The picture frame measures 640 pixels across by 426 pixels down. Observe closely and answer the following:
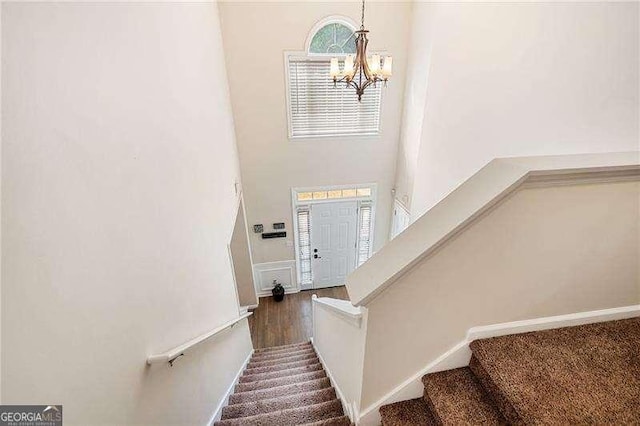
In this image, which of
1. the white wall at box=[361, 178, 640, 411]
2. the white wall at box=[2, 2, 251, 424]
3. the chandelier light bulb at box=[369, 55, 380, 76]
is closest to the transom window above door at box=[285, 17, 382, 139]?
the chandelier light bulb at box=[369, 55, 380, 76]

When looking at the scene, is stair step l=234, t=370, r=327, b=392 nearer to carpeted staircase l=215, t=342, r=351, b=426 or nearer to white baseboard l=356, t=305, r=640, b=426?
carpeted staircase l=215, t=342, r=351, b=426

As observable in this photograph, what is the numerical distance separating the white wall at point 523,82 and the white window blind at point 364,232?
5.77 ft

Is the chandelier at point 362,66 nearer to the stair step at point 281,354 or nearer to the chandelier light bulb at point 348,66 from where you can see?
the chandelier light bulb at point 348,66

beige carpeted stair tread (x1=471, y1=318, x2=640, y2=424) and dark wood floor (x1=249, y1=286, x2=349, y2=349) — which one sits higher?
beige carpeted stair tread (x1=471, y1=318, x2=640, y2=424)

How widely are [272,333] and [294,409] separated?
3326 mm

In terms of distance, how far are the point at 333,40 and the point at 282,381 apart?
4.45 m

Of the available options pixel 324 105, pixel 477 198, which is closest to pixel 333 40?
pixel 324 105

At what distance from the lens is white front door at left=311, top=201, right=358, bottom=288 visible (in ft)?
19.1

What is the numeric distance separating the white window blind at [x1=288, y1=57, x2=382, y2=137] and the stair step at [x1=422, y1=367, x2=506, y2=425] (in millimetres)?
4254

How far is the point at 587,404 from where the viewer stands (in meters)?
1.17

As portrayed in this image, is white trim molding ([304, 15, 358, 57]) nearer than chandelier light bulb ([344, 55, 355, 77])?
No

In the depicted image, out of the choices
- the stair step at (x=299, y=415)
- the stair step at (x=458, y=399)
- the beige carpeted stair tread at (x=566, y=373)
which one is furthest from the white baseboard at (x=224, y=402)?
the beige carpeted stair tread at (x=566, y=373)

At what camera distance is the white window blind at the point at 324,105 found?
482 cm

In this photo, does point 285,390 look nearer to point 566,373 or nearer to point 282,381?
point 282,381
